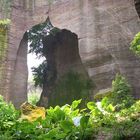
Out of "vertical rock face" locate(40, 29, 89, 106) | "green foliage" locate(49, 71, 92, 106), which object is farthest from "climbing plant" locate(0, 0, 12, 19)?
"green foliage" locate(49, 71, 92, 106)

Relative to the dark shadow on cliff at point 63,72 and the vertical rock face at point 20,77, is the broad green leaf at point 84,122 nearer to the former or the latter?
the vertical rock face at point 20,77

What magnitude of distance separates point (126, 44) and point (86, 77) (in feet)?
10.7

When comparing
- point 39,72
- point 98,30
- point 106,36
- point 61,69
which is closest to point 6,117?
point 106,36

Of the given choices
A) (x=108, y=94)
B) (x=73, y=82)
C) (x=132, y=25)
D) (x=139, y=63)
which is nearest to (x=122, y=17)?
(x=132, y=25)

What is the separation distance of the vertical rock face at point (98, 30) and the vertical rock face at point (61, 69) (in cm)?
209

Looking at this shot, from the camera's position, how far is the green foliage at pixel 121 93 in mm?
11617

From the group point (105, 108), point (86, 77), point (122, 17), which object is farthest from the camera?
point (86, 77)

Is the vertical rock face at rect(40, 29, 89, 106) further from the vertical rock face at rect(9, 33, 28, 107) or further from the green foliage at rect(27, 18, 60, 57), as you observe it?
the vertical rock face at rect(9, 33, 28, 107)

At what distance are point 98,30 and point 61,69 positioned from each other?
12.1ft

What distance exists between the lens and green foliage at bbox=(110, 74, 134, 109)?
38.1ft

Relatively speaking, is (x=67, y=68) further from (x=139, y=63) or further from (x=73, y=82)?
(x=139, y=63)

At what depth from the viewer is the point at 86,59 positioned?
14.2m

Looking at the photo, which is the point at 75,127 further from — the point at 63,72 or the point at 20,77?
the point at 63,72

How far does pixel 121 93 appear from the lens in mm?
11977
